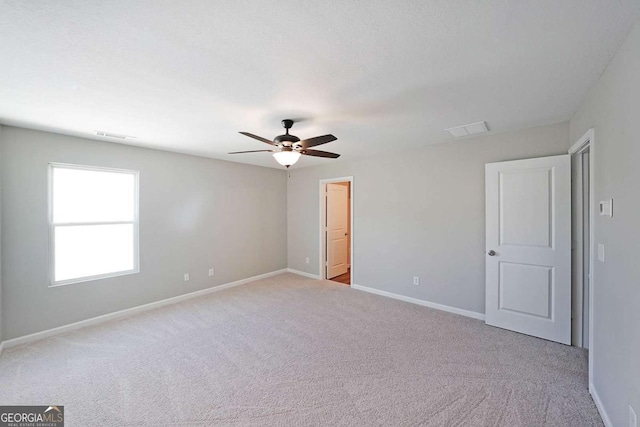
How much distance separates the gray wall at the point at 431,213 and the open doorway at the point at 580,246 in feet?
0.92

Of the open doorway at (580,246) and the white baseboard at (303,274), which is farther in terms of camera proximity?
the white baseboard at (303,274)

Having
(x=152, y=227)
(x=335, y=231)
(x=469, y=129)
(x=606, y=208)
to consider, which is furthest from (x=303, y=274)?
(x=606, y=208)

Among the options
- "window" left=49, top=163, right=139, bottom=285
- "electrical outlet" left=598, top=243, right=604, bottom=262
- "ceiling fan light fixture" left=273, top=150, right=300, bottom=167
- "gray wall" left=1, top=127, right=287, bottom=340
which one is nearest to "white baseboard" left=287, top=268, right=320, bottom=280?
"gray wall" left=1, top=127, right=287, bottom=340

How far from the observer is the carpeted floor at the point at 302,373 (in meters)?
1.85

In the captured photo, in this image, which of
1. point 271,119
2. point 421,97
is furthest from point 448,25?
point 271,119

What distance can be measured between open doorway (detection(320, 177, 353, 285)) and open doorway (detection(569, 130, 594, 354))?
3158 millimetres

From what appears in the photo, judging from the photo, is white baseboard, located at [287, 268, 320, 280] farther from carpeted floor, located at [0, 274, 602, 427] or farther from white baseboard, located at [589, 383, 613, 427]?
white baseboard, located at [589, 383, 613, 427]

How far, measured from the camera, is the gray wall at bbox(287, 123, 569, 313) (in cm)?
332

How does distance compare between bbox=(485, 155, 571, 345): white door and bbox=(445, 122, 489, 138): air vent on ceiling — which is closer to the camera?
bbox=(485, 155, 571, 345): white door

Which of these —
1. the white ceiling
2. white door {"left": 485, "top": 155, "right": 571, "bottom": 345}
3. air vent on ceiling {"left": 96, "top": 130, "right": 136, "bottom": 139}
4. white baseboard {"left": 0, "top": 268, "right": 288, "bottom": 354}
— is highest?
the white ceiling

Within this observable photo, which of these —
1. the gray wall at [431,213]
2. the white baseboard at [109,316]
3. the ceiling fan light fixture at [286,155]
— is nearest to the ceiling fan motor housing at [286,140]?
the ceiling fan light fixture at [286,155]

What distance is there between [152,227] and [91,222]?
0.70 metres

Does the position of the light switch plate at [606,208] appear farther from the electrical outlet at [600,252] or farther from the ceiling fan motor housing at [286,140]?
the ceiling fan motor housing at [286,140]

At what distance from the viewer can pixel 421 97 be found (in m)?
2.21
